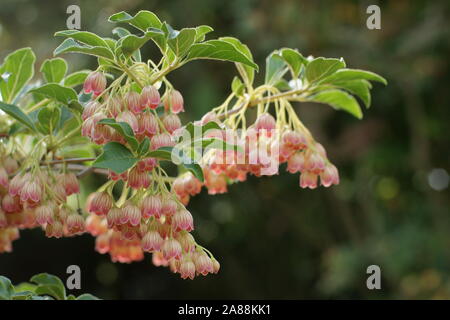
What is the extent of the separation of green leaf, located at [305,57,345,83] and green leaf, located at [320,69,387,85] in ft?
0.06

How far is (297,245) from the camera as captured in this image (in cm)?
608

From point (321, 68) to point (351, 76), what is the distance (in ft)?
0.20

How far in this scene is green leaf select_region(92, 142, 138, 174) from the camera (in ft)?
2.42

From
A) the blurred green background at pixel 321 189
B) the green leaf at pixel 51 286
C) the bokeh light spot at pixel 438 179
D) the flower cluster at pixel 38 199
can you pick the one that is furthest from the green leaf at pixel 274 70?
the bokeh light spot at pixel 438 179

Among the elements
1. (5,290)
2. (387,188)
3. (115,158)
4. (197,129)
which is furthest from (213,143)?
(387,188)

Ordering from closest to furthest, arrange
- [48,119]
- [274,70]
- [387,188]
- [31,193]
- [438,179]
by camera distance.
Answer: [31,193] < [48,119] < [274,70] < [438,179] < [387,188]

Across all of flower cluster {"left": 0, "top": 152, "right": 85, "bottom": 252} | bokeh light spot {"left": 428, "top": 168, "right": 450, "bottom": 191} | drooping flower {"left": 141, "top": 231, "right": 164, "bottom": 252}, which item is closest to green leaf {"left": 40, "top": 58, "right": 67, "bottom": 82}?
flower cluster {"left": 0, "top": 152, "right": 85, "bottom": 252}

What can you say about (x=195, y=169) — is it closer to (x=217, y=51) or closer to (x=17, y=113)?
(x=217, y=51)

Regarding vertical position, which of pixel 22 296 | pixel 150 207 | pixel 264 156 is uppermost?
pixel 264 156

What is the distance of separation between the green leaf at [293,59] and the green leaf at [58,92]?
34 centimetres

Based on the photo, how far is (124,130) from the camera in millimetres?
752

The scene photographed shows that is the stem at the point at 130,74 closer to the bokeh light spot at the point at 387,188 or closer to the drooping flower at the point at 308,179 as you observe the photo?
the drooping flower at the point at 308,179

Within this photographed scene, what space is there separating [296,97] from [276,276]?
5.39 metres

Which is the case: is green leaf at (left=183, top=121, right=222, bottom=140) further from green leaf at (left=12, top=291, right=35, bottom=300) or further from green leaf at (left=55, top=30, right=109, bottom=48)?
green leaf at (left=12, top=291, right=35, bottom=300)
